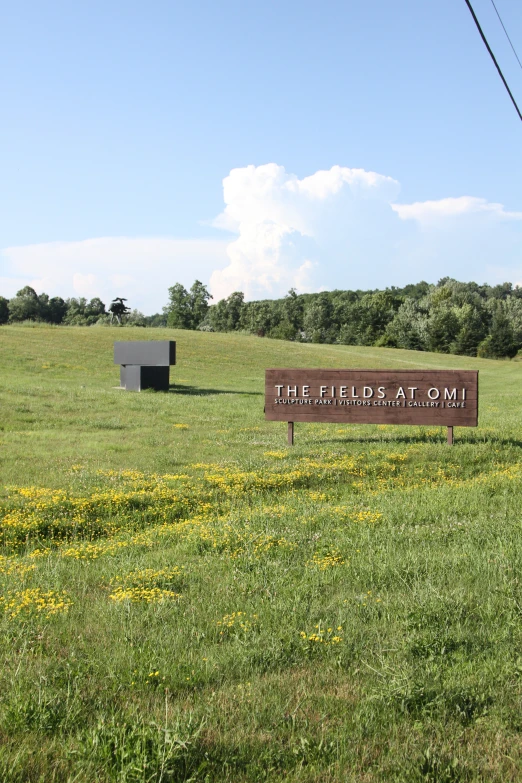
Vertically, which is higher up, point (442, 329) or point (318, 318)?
point (318, 318)

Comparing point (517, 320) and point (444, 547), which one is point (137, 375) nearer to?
point (444, 547)

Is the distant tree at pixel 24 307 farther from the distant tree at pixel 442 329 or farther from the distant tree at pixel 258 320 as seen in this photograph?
the distant tree at pixel 442 329

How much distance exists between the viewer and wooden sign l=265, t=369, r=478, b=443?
15.7m

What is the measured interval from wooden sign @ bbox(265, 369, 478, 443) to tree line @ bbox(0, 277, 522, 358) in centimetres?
7984

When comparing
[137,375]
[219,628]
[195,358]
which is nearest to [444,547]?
[219,628]

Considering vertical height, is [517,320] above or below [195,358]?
above

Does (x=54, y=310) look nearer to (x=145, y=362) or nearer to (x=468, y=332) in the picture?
(x=468, y=332)

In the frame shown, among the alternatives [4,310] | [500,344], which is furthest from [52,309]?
[500,344]

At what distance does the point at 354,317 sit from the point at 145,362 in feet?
308

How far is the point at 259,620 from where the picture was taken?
523 centimetres

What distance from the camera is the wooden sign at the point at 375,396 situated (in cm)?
1573

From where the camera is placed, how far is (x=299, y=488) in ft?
37.8

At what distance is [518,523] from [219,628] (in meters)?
4.72

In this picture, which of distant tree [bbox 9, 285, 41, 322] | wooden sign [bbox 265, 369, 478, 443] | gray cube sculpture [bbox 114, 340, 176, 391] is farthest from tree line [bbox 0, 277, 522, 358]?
wooden sign [bbox 265, 369, 478, 443]
